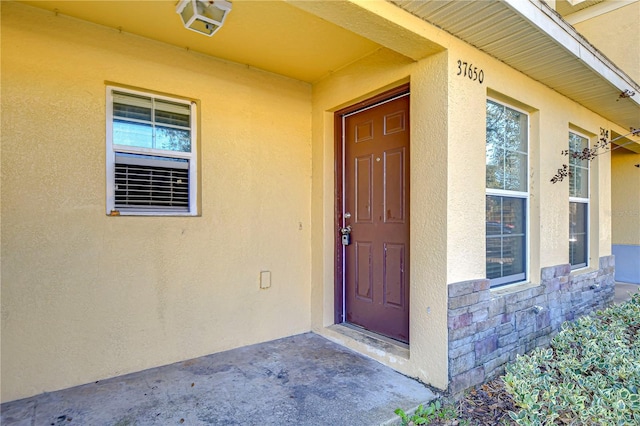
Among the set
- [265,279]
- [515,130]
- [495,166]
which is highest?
[515,130]

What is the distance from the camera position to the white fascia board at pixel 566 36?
7.97ft

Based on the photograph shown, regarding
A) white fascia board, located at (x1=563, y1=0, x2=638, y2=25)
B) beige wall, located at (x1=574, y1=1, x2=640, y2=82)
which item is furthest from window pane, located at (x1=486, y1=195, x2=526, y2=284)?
white fascia board, located at (x1=563, y1=0, x2=638, y2=25)

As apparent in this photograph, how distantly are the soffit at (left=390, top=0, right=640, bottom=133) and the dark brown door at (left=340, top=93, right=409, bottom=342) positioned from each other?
780mm

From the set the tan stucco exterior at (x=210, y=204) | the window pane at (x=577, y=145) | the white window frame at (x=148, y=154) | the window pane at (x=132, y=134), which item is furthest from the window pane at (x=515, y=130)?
the window pane at (x=132, y=134)

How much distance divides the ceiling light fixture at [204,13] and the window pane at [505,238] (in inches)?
102

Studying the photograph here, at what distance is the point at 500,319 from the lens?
302cm

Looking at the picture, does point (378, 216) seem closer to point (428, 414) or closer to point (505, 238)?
point (505, 238)

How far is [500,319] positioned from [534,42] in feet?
7.49

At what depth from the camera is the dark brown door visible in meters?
3.18

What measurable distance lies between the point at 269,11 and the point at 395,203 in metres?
1.88

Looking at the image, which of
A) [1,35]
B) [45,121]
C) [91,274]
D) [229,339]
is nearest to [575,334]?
[229,339]

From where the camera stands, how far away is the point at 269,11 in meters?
2.55

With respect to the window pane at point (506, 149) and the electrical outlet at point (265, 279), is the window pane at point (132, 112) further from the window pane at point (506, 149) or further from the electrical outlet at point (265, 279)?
the window pane at point (506, 149)

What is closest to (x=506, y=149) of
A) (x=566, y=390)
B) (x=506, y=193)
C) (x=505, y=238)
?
(x=506, y=193)
